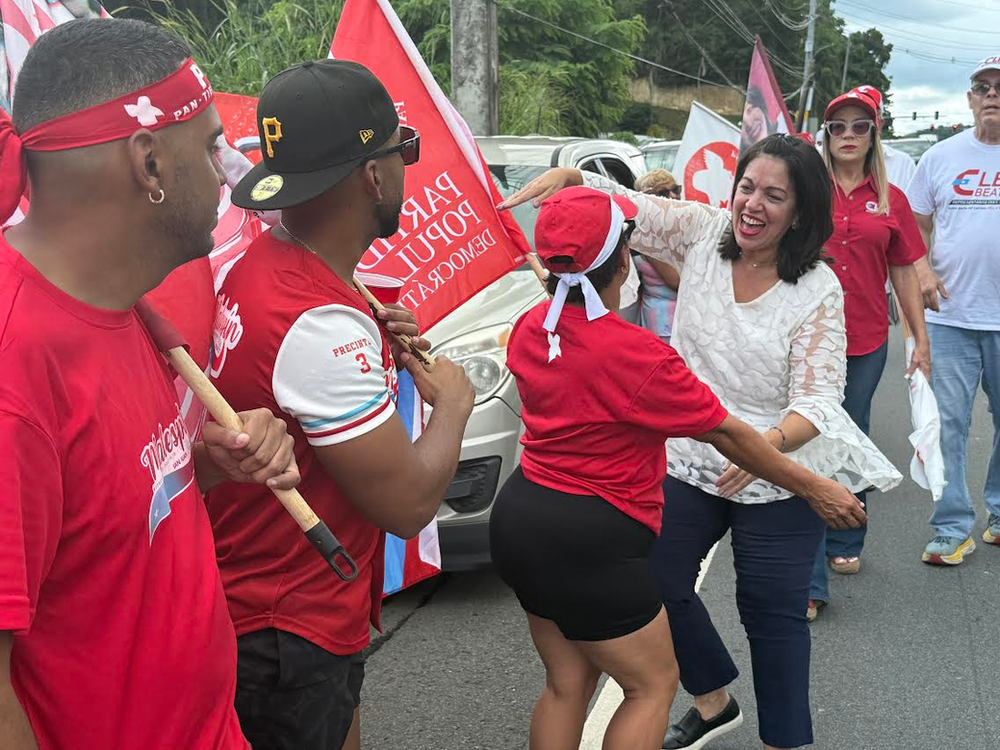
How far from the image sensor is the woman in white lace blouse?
3047mm

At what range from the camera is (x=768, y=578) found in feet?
10.1

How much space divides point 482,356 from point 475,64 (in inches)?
229

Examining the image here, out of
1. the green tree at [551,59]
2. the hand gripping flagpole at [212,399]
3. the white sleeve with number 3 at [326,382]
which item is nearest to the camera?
the hand gripping flagpole at [212,399]

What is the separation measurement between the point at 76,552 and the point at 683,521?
2227 millimetres

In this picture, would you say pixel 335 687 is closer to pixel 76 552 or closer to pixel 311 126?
pixel 76 552

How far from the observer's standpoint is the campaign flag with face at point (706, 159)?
7.54 metres

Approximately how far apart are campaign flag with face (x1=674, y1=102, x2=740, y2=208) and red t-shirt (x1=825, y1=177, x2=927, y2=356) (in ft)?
8.95

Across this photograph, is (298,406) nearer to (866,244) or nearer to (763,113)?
(866,244)

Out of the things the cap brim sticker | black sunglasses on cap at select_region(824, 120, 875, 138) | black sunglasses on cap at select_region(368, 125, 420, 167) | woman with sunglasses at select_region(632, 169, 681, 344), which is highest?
black sunglasses on cap at select_region(368, 125, 420, 167)

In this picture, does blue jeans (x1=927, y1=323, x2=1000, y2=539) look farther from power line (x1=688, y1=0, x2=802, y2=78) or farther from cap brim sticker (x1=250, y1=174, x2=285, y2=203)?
power line (x1=688, y1=0, x2=802, y2=78)

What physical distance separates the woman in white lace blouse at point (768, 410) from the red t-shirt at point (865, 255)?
5.49ft

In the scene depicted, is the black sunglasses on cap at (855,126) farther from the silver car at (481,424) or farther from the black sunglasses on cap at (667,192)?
the black sunglasses on cap at (667,192)

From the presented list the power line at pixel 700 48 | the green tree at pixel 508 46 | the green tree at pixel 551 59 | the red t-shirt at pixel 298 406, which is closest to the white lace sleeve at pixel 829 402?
the red t-shirt at pixel 298 406

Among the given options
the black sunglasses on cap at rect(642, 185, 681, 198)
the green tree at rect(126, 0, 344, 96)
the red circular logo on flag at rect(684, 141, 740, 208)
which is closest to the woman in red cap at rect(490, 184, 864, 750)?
the black sunglasses on cap at rect(642, 185, 681, 198)
